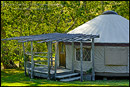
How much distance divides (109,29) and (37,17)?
5.03 meters

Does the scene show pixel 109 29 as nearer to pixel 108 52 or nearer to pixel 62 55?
pixel 108 52

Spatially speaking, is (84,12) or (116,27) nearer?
(116,27)

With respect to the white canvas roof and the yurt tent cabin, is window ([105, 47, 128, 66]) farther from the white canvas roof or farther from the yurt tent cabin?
the white canvas roof

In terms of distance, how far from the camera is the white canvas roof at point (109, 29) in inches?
474

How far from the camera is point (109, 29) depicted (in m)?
12.8

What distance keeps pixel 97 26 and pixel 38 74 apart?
149 inches

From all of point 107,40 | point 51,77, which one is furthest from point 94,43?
point 51,77

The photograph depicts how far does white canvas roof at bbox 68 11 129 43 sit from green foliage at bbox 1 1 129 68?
9.47 feet

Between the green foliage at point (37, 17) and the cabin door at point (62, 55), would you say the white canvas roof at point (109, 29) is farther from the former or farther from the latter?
the green foliage at point (37, 17)

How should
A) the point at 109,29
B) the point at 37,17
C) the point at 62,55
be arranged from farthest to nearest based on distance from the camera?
the point at 37,17
the point at 62,55
the point at 109,29

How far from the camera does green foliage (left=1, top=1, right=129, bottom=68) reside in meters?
15.5

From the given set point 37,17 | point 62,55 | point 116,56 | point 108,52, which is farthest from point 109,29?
point 37,17

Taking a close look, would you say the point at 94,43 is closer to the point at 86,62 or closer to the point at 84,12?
the point at 86,62

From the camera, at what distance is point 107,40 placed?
11953mm
